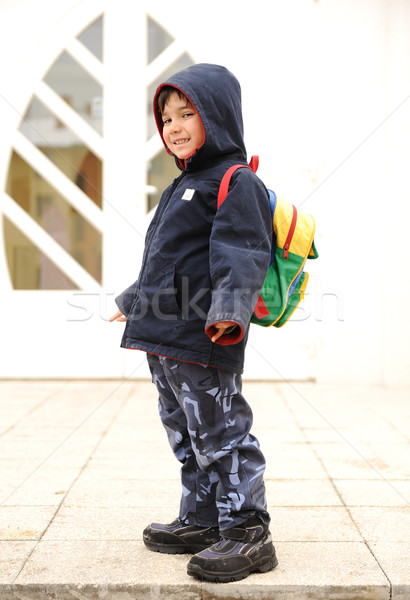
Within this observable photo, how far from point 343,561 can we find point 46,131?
3782mm

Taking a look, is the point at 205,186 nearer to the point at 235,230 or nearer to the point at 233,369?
the point at 235,230

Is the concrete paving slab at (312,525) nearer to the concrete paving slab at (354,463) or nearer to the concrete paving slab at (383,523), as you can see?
the concrete paving slab at (383,523)

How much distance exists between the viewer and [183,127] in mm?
2010

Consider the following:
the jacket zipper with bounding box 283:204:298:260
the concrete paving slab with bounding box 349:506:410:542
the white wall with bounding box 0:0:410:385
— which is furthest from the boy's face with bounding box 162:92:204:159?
the white wall with bounding box 0:0:410:385

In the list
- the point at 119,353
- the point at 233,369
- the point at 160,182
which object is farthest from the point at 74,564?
the point at 160,182

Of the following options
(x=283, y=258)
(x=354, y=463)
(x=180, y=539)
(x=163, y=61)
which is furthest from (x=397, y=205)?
(x=180, y=539)

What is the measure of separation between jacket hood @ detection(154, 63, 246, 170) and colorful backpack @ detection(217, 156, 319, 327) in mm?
85

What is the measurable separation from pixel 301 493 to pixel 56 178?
312cm

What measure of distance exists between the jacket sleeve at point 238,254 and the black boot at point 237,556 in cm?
54

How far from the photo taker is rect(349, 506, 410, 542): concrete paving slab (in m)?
2.20

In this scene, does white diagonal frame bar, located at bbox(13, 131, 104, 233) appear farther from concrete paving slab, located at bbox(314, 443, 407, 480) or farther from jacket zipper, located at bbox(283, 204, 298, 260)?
jacket zipper, located at bbox(283, 204, 298, 260)

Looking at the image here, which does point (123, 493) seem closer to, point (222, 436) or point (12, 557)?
point (12, 557)

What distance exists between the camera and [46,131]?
4.99 m

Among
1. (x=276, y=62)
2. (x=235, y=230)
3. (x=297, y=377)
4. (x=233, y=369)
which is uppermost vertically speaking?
(x=276, y=62)
